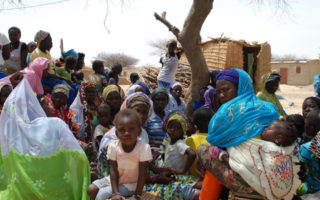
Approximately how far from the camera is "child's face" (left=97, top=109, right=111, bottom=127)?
409cm

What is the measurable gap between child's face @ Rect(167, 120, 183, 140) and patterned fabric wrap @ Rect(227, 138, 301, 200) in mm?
921

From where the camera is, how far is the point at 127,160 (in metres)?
2.94

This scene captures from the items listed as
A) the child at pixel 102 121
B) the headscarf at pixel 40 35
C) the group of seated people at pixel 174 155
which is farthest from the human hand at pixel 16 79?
the headscarf at pixel 40 35

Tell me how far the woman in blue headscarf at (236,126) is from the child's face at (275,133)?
6 centimetres

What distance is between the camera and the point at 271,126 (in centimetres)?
258

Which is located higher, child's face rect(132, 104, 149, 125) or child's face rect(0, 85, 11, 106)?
child's face rect(0, 85, 11, 106)

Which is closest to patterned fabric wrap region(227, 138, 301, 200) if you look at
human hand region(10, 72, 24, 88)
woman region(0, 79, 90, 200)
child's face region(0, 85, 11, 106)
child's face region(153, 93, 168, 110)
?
woman region(0, 79, 90, 200)

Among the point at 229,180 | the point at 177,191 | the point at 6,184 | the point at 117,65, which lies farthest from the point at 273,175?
the point at 117,65

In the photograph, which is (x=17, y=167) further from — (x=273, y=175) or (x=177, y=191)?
(x=273, y=175)

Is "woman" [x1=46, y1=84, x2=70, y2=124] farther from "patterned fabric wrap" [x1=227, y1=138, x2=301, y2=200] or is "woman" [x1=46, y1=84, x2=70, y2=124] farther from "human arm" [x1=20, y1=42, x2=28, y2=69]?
"patterned fabric wrap" [x1=227, y1=138, x2=301, y2=200]

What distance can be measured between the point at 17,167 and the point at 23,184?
19 cm

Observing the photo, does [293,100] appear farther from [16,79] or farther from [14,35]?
[16,79]

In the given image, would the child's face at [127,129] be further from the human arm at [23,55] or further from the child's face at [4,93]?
the human arm at [23,55]

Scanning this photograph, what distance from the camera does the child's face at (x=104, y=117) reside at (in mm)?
4094
